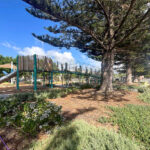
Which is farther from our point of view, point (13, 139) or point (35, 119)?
point (35, 119)

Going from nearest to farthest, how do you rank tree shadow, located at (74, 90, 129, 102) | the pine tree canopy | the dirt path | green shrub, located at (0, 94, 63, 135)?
green shrub, located at (0, 94, 63, 135) < the dirt path < the pine tree canopy < tree shadow, located at (74, 90, 129, 102)

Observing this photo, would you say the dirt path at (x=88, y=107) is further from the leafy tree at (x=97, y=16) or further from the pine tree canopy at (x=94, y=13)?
the pine tree canopy at (x=94, y=13)

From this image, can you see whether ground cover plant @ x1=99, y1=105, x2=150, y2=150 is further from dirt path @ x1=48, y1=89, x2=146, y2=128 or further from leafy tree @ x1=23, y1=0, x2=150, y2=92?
leafy tree @ x1=23, y1=0, x2=150, y2=92

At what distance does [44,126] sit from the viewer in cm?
219

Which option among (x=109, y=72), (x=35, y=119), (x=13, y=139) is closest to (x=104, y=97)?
(x=109, y=72)

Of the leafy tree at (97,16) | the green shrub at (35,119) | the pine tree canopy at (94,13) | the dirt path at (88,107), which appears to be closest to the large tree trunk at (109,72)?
the leafy tree at (97,16)

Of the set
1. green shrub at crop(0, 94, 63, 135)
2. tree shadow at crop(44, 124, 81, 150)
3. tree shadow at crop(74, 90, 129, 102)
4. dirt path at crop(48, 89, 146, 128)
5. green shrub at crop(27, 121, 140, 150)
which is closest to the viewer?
green shrub at crop(27, 121, 140, 150)

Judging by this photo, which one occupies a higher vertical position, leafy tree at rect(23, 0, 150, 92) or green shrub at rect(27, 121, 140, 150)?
leafy tree at rect(23, 0, 150, 92)

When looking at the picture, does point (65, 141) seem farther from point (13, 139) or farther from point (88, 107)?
point (88, 107)

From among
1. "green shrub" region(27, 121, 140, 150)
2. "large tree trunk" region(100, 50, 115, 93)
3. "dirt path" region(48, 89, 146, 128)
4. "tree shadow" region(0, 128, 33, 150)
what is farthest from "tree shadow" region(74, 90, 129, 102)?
"tree shadow" region(0, 128, 33, 150)

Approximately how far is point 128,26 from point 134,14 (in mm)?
505

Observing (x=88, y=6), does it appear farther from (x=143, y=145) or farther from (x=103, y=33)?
(x=143, y=145)

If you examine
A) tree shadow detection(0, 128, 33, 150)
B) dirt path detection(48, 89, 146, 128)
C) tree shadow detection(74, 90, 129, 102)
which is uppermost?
tree shadow detection(74, 90, 129, 102)

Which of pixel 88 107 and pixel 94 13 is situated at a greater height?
pixel 94 13
